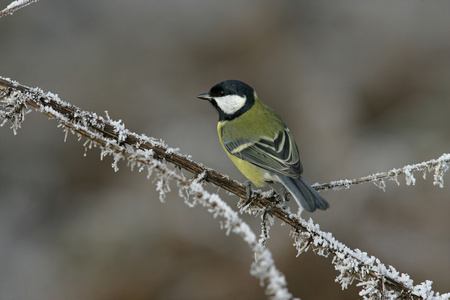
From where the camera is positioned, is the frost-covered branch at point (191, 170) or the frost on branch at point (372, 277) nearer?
the frost-covered branch at point (191, 170)

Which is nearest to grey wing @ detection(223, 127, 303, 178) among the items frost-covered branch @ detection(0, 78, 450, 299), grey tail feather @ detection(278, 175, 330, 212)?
grey tail feather @ detection(278, 175, 330, 212)

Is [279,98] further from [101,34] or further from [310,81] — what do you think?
[101,34]

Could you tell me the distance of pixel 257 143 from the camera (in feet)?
11.4

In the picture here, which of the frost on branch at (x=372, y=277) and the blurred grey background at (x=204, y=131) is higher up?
the blurred grey background at (x=204, y=131)

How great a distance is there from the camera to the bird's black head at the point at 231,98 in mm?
3723

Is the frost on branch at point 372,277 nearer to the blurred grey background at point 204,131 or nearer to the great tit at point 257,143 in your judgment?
the great tit at point 257,143

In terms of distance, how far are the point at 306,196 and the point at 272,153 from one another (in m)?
0.60

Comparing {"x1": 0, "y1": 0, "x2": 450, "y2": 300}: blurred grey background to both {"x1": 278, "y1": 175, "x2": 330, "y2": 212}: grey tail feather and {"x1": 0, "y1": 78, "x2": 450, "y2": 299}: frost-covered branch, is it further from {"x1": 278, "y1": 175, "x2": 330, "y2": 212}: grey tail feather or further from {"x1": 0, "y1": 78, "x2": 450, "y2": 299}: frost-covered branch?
{"x1": 0, "y1": 78, "x2": 450, "y2": 299}: frost-covered branch

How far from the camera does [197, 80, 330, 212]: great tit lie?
304 cm

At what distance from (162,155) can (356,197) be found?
447cm

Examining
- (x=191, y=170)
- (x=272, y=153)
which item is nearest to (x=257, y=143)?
(x=272, y=153)

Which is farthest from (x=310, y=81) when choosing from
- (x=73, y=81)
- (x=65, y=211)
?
(x=65, y=211)

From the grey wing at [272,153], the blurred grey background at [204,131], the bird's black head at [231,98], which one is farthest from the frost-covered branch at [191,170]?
the blurred grey background at [204,131]

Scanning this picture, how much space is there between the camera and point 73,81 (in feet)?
22.1
